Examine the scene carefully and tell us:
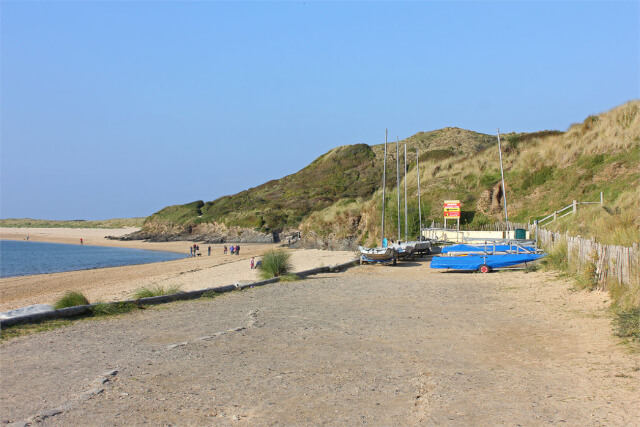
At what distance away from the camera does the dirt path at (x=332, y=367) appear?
5.39m

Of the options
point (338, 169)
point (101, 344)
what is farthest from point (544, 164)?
point (338, 169)

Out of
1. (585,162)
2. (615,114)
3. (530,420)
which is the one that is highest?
(615,114)

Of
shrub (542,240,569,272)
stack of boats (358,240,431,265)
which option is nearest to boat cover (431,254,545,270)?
shrub (542,240,569,272)

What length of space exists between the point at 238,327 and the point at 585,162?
28.3 m

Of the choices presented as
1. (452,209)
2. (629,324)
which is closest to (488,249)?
(452,209)

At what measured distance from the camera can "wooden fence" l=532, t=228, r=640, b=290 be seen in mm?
9612

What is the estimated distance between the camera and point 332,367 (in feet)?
23.3

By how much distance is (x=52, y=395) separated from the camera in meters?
5.89

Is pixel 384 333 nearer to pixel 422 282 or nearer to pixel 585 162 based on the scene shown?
pixel 422 282

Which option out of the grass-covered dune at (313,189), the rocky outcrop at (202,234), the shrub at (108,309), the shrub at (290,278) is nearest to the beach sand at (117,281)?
the shrub at (290,278)

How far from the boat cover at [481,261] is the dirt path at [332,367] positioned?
23.1 feet

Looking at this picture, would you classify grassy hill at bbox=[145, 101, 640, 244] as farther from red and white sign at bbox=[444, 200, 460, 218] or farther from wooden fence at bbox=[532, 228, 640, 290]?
red and white sign at bbox=[444, 200, 460, 218]

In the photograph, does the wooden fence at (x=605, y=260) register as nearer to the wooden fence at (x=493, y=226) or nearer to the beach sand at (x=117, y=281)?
the beach sand at (x=117, y=281)

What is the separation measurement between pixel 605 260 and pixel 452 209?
70.9 ft
